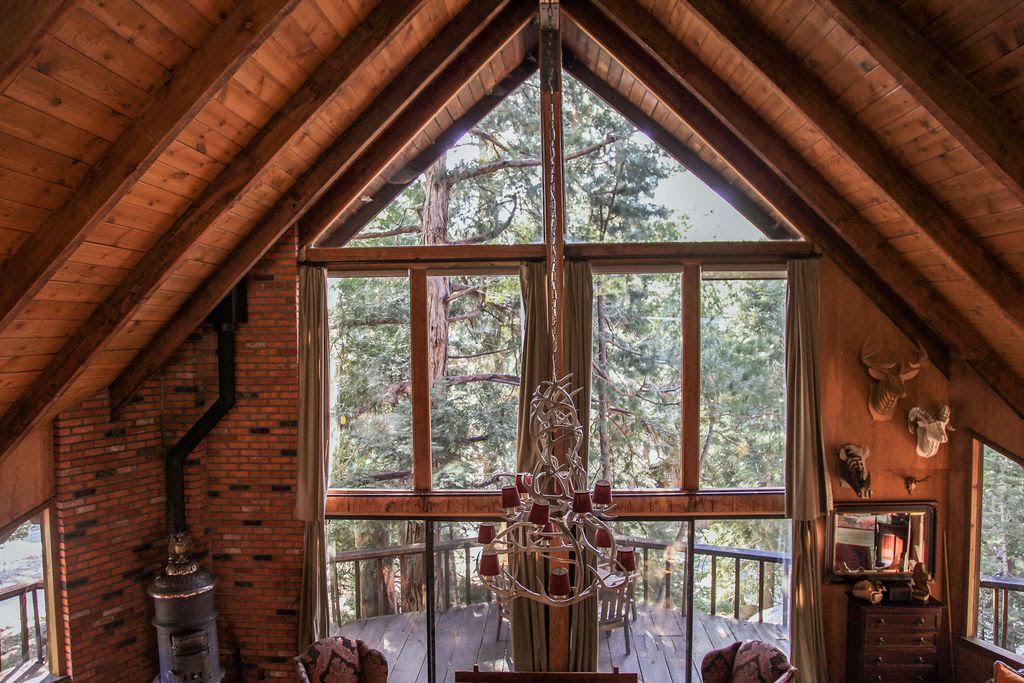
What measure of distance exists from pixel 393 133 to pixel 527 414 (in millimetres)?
2541

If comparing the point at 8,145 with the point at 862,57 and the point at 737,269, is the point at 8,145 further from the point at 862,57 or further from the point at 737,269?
the point at 737,269

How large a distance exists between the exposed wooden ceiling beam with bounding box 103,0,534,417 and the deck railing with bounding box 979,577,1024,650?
5947 millimetres

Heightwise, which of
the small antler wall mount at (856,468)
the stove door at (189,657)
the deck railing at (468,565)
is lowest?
the stove door at (189,657)

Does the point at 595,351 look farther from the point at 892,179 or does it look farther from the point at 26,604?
the point at 26,604

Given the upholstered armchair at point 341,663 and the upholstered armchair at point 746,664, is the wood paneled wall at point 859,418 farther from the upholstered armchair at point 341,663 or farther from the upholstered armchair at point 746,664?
the upholstered armchair at point 341,663

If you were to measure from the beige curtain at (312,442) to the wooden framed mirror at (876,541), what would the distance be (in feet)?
14.3

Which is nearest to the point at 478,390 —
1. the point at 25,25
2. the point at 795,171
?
the point at 795,171

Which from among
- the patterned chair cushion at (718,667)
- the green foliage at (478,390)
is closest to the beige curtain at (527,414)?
the green foliage at (478,390)

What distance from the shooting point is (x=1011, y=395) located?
182 inches

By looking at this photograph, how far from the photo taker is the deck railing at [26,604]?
448 cm

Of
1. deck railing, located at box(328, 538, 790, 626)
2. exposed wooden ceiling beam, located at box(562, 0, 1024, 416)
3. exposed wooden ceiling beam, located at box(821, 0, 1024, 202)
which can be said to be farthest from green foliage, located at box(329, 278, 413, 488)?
exposed wooden ceiling beam, located at box(821, 0, 1024, 202)

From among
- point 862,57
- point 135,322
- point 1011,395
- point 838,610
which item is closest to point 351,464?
point 135,322

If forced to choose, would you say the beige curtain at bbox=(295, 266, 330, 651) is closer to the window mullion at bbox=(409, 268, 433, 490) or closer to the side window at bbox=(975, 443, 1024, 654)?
the window mullion at bbox=(409, 268, 433, 490)

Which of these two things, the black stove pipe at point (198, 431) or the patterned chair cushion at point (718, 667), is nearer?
the patterned chair cushion at point (718, 667)
